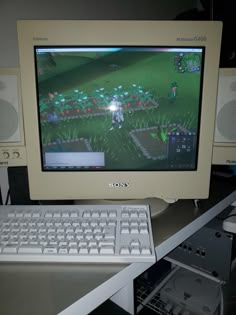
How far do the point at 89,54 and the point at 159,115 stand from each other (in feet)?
0.71

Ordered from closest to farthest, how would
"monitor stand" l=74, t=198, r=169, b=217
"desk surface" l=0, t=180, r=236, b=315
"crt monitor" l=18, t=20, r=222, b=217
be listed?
"desk surface" l=0, t=180, r=236, b=315 → "crt monitor" l=18, t=20, r=222, b=217 → "monitor stand" l=74, t=198, r=169, b=217

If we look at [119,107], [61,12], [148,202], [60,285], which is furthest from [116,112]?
[61,12]

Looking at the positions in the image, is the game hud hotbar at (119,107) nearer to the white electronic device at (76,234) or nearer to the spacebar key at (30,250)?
the white electronic device at (76,234)

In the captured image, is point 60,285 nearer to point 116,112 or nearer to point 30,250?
point 30,250

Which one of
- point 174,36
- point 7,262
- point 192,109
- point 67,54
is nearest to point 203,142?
point 192,109

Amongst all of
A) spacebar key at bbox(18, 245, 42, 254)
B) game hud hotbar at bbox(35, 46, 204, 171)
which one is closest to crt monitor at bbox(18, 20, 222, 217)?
game hud hotbar at bbox(35, 46, 204, 171)

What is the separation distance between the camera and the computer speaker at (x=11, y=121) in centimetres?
70

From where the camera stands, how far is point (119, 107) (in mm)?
669

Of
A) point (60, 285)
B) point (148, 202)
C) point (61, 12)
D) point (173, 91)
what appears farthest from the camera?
point (61, 12)

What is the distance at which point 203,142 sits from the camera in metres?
0.70

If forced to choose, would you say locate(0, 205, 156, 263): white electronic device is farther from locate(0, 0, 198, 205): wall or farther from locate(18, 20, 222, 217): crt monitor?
locate(0, 0, 198, 205): wall

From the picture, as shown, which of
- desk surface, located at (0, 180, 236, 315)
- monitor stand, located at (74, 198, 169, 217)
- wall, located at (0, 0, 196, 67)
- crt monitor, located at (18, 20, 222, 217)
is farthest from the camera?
wall, located at (0, 0, 196, 67)

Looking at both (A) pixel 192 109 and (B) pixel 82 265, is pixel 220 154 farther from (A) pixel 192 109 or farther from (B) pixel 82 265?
(B) pixel 82 265

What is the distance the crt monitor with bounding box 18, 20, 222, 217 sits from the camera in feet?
2.08
